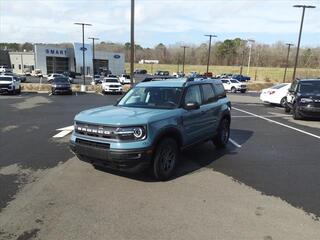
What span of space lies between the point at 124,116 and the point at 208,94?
2.89 meters

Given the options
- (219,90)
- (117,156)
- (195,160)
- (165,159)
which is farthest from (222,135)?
(117,156)

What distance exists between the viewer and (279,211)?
5.58m

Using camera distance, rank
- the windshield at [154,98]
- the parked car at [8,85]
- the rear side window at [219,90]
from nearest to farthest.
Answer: the windshield at [154,98] < the rear side window at [219,90] < the parked car at [8,85]

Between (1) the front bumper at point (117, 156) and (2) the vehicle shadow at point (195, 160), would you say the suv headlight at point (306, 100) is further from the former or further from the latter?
(1) the front bumper at point (117, 156)

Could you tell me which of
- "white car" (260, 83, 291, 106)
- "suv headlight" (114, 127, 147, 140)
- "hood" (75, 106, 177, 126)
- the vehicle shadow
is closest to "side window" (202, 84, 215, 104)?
the vehicle shadow

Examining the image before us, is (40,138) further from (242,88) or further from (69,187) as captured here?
(242,88)

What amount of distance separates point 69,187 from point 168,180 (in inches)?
69.6

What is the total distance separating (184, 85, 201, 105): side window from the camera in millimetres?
7902

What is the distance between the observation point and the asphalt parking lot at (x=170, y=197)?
16.0ft

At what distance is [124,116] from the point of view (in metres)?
6.70

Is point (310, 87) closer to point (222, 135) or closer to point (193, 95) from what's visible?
point (222, 135)

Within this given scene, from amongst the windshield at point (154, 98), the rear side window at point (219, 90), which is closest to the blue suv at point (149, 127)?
→ the windshield at point (154, 98)

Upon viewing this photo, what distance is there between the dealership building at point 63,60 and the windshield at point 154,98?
243 ft

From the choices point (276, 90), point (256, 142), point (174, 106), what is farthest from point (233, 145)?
point (276, 90)
